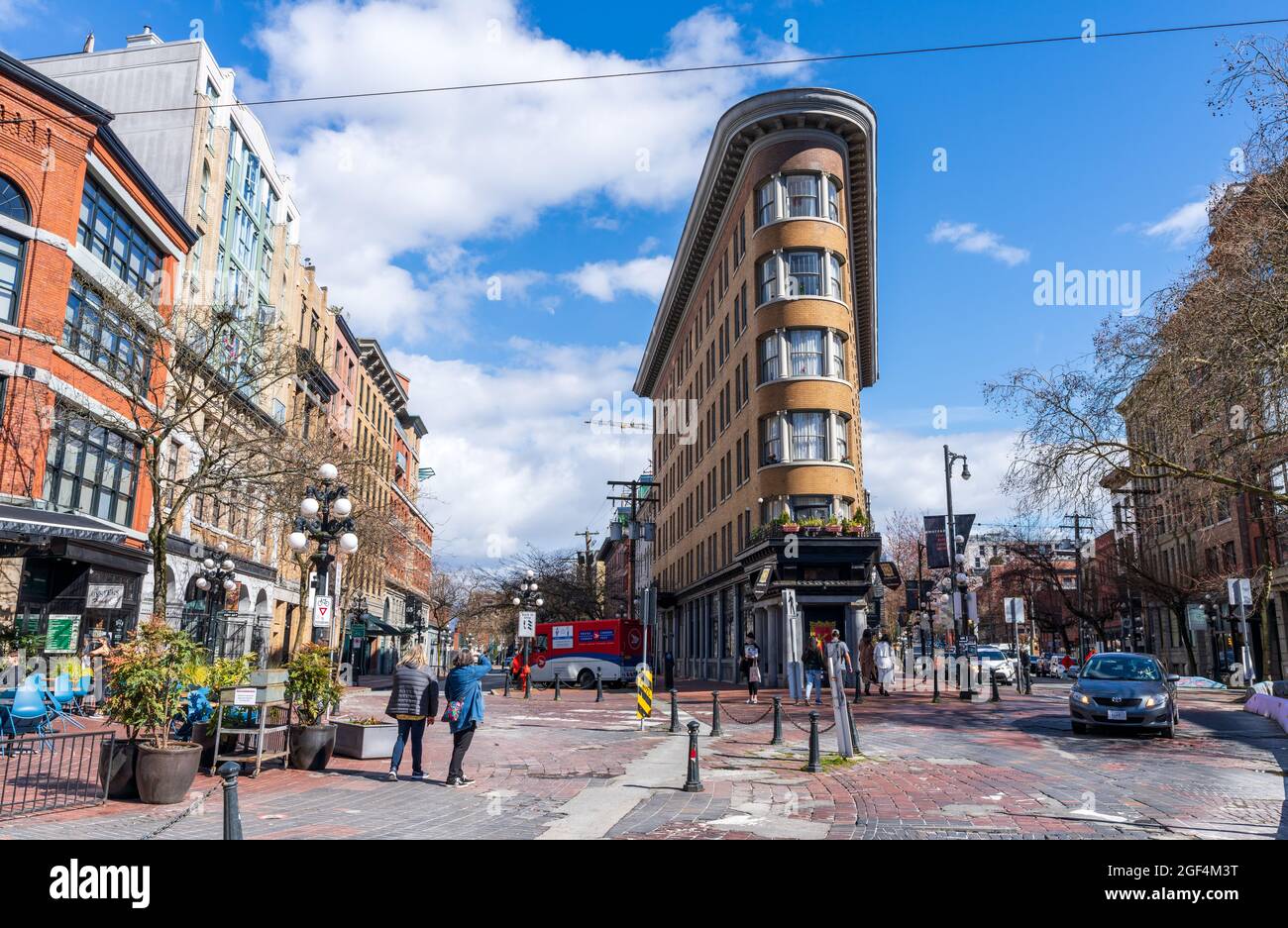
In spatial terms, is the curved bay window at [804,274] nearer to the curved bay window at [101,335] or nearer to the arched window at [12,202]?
the curved bay window at [101,335]

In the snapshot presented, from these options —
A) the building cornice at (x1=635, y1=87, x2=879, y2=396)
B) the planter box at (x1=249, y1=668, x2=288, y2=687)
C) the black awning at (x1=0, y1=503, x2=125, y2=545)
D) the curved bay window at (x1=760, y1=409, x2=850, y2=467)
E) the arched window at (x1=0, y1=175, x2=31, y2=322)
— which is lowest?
the planter box at (x1=249, y1=668, x2=288, y2=687)

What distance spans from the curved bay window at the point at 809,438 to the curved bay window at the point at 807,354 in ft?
4.91

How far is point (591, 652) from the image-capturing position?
4006cm

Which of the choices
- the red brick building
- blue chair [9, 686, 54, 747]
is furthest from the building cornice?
blue chair [9, 686, 54, 747]

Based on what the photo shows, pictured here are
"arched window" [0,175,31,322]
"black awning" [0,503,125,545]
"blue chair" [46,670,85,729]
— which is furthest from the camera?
"arched window" [0,175,31,322]

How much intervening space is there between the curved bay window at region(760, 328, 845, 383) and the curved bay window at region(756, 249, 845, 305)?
139 centimetres

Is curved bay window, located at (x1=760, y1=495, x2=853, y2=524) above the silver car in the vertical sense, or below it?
above

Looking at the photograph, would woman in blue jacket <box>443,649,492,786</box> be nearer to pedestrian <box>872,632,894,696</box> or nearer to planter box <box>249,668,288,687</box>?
planter box <box>249,668,288,687</box>

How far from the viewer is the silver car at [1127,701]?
1651 cm

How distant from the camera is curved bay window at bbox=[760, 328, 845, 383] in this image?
3453cm

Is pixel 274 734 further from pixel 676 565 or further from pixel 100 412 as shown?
Answer: pixel 676 565

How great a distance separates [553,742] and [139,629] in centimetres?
816

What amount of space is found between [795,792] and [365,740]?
20.8 ft
